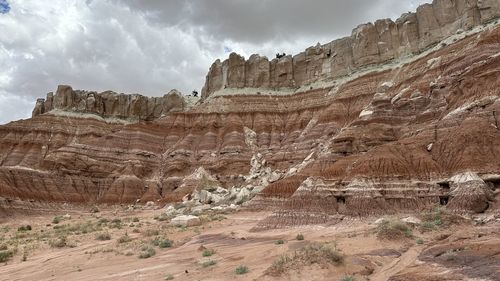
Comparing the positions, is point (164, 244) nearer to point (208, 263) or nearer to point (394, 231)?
point (208, 263)

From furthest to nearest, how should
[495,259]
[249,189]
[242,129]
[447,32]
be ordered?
[242,129] → [447,32] → [249,189] → [495,259]

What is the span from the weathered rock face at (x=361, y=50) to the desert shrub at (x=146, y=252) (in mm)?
38592

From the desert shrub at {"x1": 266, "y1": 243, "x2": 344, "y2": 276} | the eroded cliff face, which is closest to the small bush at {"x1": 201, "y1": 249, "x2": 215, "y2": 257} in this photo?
the desert shrub at {"x1": 266, "y1": 243, "x2": 344, "y2": 276}

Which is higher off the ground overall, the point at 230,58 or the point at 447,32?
the point at 230,58

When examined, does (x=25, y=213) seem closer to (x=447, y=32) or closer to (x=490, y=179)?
(x=490, y=179)

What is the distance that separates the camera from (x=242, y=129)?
61.9 m

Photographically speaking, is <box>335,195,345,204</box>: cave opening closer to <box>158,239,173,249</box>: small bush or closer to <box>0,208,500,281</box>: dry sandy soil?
<box>0,208,500,281</box>: dry sandy soil

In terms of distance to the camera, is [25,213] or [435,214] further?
[25,213]

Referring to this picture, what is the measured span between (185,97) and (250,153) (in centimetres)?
3650

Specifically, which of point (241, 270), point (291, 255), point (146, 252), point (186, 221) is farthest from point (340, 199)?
point (241, 270)

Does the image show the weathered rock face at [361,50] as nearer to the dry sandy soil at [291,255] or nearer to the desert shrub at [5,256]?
the dry sandy soil at [291,255]

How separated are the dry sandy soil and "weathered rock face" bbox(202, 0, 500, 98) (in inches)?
1304

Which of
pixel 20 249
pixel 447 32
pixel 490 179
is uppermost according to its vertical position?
pixel 447 32

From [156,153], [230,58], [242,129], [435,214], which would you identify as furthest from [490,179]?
[230,58]
